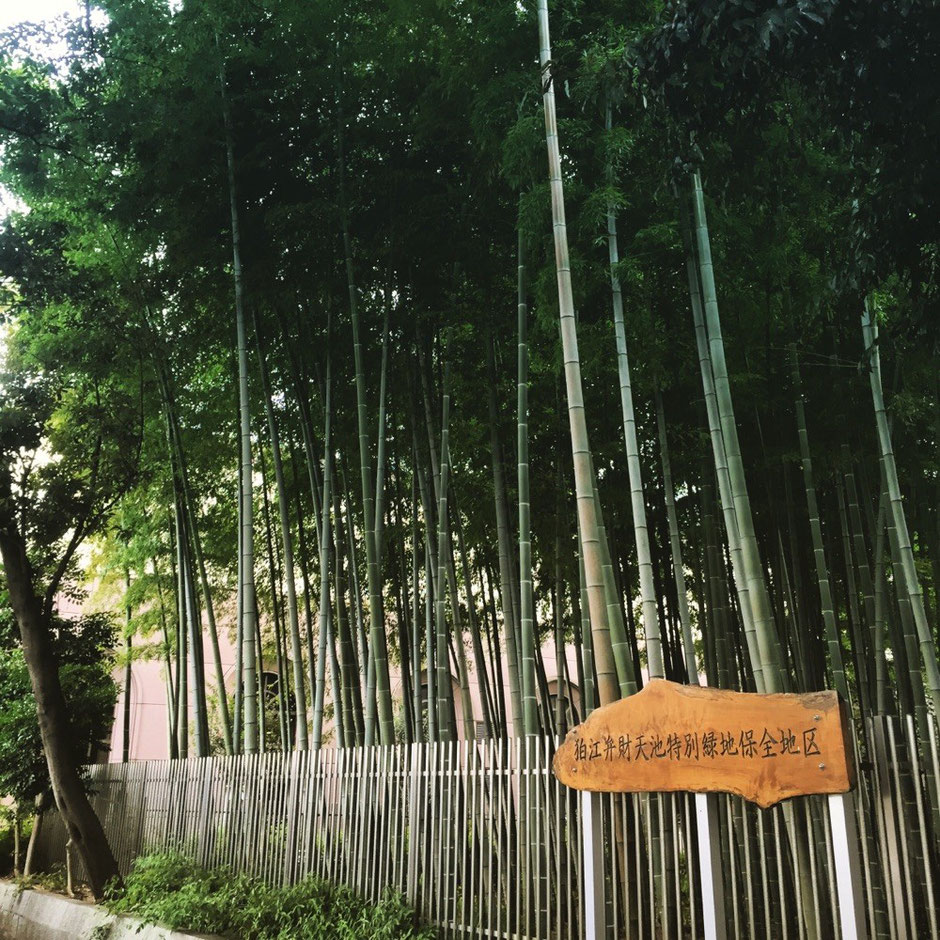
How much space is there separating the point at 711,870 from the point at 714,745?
0.41 metres

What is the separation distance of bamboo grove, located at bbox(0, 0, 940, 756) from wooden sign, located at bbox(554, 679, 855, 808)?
31 centimetres

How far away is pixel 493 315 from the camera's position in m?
6.20

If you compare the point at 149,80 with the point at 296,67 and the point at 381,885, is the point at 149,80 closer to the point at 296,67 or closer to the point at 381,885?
the point at 296,67

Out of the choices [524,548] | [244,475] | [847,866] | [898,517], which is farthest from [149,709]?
[847,866]

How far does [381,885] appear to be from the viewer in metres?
4.55

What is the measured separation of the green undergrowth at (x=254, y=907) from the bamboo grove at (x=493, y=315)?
0.86m

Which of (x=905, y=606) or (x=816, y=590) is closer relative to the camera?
(x=905, y=606)

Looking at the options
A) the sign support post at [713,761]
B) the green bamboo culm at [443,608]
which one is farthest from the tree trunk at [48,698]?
the sign support post at [713,761]

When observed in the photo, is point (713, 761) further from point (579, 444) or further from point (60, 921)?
point (60, 921)

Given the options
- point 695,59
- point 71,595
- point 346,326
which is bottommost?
point 71,595

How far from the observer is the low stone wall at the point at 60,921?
529 cm

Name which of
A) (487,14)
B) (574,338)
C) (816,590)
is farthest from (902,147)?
(816,590)

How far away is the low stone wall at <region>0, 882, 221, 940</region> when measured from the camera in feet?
17.3

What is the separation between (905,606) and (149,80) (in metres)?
5.69
